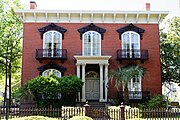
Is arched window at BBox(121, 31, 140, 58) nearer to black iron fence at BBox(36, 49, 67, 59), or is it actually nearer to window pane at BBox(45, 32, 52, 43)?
black iron fence at BBox(36, 49, 67, 59)

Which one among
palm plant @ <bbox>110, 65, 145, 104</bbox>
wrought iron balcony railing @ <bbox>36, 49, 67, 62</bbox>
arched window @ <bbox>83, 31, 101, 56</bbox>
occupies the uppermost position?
arched window @ <bbox>83, 31, 101, 56</bbox>

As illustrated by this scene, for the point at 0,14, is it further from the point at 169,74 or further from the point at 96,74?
the point at 169,74

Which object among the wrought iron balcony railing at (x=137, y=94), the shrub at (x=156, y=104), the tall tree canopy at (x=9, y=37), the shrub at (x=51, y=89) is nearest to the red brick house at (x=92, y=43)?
the wrought iron balcony railing at (x=137, y=94)

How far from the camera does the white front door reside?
80.0 ft

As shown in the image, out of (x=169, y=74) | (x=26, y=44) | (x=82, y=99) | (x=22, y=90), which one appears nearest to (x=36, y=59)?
(x=26, y=44)

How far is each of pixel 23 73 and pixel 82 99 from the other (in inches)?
231

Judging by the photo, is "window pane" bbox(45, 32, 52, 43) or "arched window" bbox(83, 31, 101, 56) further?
"window pane" bbox(45, 32, 52, 43)

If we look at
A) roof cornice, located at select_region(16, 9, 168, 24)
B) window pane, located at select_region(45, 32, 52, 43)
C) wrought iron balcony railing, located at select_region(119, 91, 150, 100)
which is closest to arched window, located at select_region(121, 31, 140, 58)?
roof cornice, located at select_region(16, 9, 168, 24)

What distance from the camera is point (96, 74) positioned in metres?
24.9

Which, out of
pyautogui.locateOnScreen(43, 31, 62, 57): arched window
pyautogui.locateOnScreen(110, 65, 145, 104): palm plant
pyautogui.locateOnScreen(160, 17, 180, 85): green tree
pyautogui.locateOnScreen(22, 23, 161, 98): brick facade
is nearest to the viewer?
pyautogui.locateOnScreen(110, 65, 145, 104): palm plant

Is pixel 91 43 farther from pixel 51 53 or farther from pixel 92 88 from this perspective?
pixel 92 88

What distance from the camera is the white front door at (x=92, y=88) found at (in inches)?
960

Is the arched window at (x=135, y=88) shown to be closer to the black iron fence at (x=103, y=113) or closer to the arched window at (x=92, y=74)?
the arched window at (x=92, y=74)

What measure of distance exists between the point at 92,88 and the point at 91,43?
4.09 m
